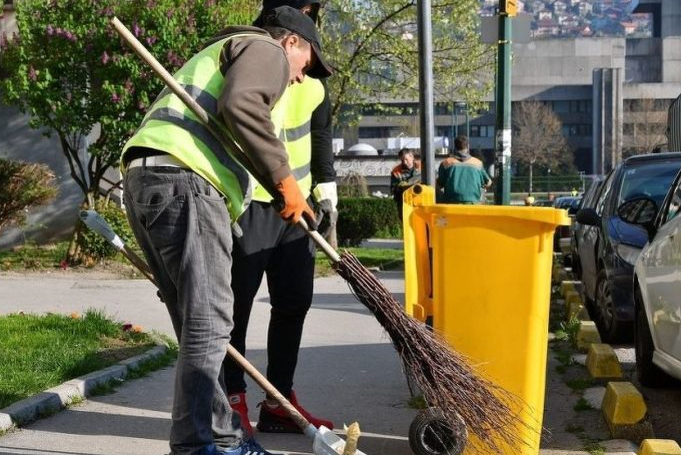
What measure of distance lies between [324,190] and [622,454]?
1.87m

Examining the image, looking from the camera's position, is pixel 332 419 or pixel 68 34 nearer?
pixel 332 419

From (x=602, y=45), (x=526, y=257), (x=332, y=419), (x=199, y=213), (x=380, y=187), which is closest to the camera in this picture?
(x=199, y=213)

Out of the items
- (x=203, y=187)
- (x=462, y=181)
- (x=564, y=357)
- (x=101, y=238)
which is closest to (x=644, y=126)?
(x=462, y=181)

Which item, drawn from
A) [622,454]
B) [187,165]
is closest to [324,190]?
[187,165]

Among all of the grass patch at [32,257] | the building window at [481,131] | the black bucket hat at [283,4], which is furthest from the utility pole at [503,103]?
the building window at [481,131]

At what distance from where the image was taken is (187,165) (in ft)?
13.7

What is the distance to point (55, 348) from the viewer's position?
723 centimetres

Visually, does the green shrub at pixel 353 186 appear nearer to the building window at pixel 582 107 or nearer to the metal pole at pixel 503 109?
the metal pole at pixel 503 109

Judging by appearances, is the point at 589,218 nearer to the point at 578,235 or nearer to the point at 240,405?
the point at 578,235

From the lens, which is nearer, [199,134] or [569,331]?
[199,134]

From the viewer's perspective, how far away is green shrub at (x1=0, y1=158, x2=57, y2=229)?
14.2 meters

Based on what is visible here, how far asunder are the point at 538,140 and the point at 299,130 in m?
89.9

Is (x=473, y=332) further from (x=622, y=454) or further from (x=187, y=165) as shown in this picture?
(x=187, y=165)

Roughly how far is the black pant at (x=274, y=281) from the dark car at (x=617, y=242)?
402cm
